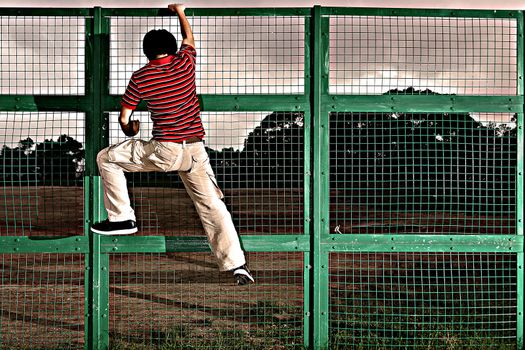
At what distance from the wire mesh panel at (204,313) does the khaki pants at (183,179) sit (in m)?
0.44

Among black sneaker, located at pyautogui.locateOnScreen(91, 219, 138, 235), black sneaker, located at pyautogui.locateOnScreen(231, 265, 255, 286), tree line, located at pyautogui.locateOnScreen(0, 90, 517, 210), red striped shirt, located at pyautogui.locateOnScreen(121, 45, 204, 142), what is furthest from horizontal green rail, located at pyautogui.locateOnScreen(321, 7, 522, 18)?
black sneaker, located at pyautogui.locateOnScreen(91, 219, 138, 235)

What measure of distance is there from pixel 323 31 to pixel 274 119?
1006mm

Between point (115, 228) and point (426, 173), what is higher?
point (426, 173)

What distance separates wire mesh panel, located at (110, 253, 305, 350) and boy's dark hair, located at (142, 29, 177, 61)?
1.92 m

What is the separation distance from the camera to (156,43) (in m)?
5.51

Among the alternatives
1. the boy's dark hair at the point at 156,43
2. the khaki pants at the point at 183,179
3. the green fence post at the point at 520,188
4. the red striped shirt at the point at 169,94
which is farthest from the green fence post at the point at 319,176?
the green fence post at the point at 520,188

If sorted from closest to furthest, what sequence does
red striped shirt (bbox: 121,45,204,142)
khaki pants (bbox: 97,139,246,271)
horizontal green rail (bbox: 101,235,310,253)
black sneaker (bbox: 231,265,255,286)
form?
red striped shirt (bbox: 121,45,204,142), khaki pants (bbox: 97,139,246,271), black sneaker (bbox: 231,265,255,286), horizontal green rail (bbox: 101,235,310,253)

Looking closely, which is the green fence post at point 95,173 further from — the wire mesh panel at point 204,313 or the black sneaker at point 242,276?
the black sneaker at point 242,276

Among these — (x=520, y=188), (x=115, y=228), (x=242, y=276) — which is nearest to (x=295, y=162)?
(x=242, y=276)

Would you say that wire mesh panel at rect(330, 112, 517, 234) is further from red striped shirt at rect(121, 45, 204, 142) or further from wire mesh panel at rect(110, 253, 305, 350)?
red striped shirt at rect(121, 45, 204, 142)

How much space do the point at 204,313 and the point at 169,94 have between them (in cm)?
212

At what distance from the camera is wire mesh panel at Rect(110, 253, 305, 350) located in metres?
6.11

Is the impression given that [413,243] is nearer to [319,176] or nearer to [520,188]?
[319,176]

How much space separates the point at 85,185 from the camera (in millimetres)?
6008
